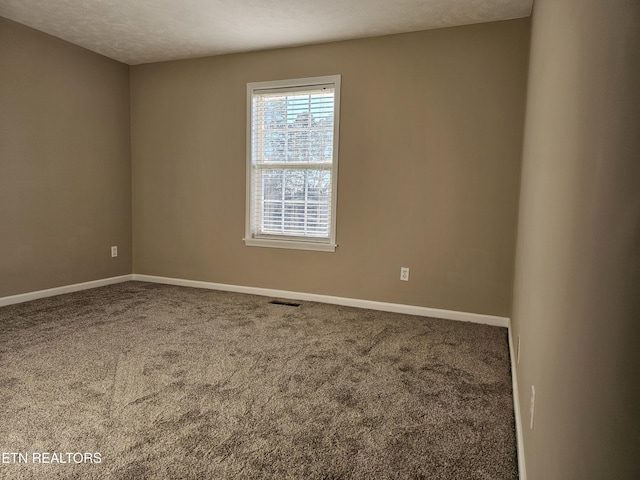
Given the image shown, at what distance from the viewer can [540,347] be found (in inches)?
49.6

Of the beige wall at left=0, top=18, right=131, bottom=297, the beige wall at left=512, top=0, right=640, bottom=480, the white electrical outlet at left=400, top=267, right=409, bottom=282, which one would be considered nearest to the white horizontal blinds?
the white electrical outlet at left=400, top=267, right=409, bottom=282

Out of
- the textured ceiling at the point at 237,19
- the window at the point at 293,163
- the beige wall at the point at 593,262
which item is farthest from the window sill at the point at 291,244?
the beige wall at the point at 593,262

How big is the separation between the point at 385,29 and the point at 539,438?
333 centimetres

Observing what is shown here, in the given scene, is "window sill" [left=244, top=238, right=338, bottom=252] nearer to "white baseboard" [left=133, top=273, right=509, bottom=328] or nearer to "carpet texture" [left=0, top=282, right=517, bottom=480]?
"white baseboard" [left=133, top=273, right=509, bottom=328]

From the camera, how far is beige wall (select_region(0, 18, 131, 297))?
359cm

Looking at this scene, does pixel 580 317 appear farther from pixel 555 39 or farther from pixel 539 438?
pixel 555 39

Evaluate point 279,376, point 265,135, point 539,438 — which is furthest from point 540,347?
point 265,135

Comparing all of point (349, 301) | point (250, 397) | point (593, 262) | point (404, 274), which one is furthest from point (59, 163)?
point (593, 262)

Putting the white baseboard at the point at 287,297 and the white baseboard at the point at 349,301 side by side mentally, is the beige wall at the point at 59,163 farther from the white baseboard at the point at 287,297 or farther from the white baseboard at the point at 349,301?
the white baseboard at the point at 349,301

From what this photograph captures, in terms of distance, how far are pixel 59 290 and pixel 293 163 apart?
8.80 feet

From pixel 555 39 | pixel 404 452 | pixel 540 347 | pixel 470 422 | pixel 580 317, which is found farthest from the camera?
pixel 470 422

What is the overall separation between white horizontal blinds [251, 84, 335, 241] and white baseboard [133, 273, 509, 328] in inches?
23.4

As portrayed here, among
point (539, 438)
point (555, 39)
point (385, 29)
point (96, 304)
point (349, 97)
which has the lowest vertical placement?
point (96, 304)

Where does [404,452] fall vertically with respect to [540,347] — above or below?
below
